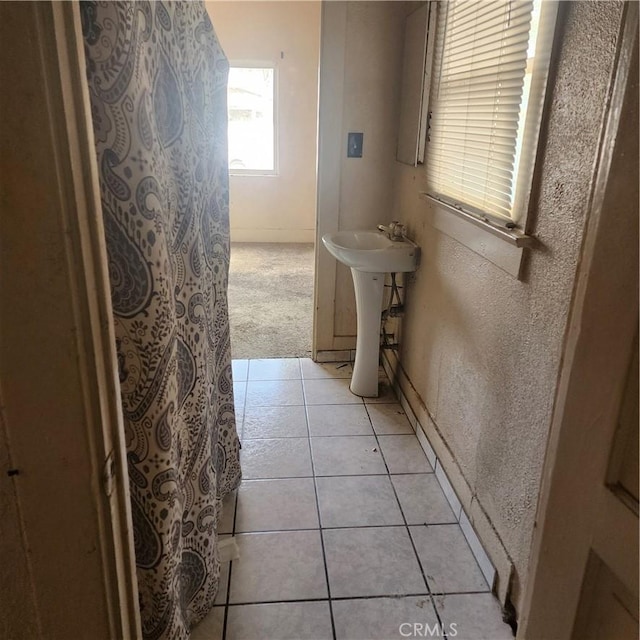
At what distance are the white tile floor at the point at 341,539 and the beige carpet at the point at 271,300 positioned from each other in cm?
73

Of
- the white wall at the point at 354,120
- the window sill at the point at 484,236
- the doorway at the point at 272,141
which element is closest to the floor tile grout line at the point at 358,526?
the window sill at the point at 484,236

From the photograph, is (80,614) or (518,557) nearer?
(80,614)

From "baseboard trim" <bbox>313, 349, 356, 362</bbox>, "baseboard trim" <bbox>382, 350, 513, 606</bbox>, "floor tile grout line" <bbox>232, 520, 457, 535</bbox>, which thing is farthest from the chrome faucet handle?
"floor tile grout line" <bbox>232, 520, 457, 535</bbox>

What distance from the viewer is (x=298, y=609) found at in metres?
1.54

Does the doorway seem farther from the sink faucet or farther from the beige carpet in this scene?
the sink faucet

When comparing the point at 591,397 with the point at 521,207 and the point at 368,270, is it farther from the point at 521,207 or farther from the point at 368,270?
the point at 368,270

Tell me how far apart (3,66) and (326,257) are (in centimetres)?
246

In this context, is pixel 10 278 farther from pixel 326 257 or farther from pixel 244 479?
pixel 326 257

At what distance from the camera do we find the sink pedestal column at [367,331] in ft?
8.46

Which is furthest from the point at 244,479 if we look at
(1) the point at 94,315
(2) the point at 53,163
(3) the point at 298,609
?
(2) the point at 53,163

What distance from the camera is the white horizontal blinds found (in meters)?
1.49

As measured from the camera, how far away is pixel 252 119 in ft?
18.9

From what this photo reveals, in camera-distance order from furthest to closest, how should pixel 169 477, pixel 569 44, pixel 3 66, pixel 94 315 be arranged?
pixel 569 44 → pixel 169 477 → pixel 94 315 → pixel 3 66

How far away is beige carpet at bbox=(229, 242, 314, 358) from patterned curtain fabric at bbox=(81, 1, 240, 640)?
1.80 meters
